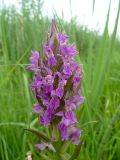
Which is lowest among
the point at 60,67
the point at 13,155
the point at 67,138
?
the point at 13,155

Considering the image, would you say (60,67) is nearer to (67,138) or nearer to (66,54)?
(66,54)

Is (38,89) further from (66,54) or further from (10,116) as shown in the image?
(10,116)

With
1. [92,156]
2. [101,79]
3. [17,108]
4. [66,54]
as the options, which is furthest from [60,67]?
[17,108]

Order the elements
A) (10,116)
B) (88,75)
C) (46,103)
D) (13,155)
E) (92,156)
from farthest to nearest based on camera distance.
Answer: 1. (88,75)
2. (10,116)
3. (13,155)
4. (92,156)
5. (46,103)

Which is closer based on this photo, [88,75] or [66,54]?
[66,54]

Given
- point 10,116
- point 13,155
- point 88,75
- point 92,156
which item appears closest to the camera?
point 92,156

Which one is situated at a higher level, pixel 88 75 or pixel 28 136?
pixel 88 75

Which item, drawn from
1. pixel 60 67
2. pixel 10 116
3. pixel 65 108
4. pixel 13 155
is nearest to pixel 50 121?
pixel 65 108
